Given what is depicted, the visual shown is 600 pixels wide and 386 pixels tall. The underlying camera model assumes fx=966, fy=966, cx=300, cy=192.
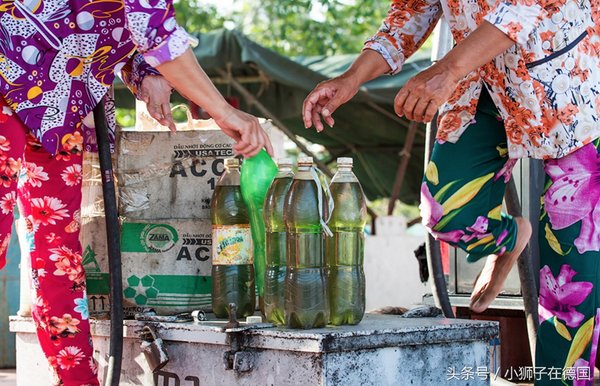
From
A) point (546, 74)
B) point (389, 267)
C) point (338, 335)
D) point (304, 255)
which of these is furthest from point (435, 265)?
point (389, 267)

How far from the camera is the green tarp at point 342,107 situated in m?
8.44

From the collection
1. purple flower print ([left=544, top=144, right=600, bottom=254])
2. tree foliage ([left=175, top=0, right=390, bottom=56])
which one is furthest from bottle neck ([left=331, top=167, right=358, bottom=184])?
tree foliage ([left=175, top=0, right=390, bottom=56])

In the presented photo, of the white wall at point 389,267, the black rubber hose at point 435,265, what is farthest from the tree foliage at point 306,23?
the black rubber hose at point 435,265

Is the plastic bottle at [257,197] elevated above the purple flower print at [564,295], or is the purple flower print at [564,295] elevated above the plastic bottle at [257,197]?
the plastic bottle at [257,197]

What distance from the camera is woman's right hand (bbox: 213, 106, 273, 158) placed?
288 centimetres

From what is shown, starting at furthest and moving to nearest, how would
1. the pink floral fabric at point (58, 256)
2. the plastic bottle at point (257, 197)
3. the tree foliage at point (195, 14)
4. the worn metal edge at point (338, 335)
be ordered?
the tree foliage at point (195, 14) < the plastic bottle at point (257, 197) < the pink floral fabric at point (58, 256) < the worn metal edge at point (338, 335)

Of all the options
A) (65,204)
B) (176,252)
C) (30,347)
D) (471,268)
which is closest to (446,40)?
(471,268)

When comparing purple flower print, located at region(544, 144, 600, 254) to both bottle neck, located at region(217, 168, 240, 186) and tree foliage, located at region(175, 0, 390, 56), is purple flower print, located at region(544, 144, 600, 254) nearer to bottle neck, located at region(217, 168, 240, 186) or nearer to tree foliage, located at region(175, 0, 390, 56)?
bottle neck, located at region(217, 168, 240, 186)

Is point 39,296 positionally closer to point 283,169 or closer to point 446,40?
point 283,169

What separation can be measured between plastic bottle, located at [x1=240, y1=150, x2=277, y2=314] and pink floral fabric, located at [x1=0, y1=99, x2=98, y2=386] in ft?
2.04

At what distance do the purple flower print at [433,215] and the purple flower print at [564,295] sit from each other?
0.35m

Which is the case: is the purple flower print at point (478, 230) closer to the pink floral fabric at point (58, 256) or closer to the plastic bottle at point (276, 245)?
the plastic bottle at point (276, 245)

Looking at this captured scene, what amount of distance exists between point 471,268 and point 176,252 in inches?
63.3

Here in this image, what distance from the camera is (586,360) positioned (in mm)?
2965
